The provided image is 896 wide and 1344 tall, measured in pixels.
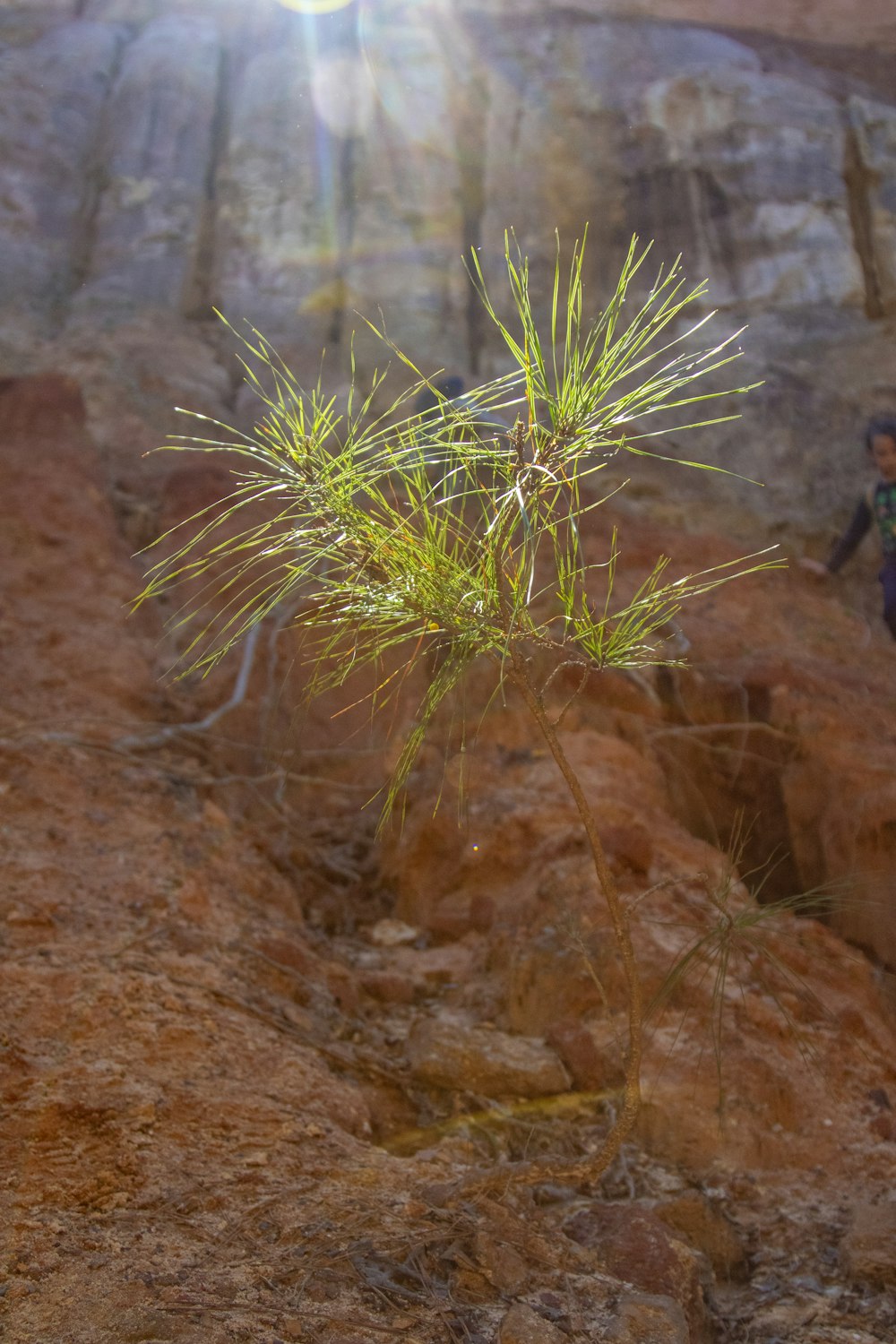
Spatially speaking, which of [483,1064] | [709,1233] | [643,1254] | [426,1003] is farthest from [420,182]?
[643,1254]

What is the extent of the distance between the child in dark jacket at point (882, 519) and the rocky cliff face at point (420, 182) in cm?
83

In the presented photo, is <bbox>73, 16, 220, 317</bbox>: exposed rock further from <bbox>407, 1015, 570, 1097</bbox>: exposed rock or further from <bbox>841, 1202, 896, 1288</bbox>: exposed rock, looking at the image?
<bbox>841, 1202, 896, 1288</bbox>: exposed rock

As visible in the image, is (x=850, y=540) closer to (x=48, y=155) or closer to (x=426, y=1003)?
(x=426, y=1003)

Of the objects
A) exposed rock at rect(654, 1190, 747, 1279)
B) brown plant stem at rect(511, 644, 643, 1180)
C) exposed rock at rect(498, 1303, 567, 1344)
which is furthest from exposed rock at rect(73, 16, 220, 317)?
exposed rock at rect(498, 1303, 567, 1344)

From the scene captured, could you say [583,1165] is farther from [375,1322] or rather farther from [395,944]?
[395,944]

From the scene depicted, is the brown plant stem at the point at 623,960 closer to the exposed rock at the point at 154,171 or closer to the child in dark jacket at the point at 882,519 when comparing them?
the child in dark jacket at the point at 882,519

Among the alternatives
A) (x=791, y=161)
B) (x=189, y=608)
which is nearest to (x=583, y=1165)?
(x=189, y=608)

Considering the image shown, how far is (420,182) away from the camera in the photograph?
24.2 ft

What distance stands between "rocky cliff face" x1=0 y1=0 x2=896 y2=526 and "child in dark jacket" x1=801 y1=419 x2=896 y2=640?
0.83 meters

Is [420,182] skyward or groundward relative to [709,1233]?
skyward

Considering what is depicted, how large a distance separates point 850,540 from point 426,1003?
10.8 feet

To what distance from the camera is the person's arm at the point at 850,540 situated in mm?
4867

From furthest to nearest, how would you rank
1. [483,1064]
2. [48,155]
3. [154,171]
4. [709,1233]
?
[154,171]
[48,155]
[483,1064]
[709,1233]

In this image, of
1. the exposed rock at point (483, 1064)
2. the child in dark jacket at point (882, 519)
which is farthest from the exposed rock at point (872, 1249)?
the child in dark jacket at point (882, 519)
